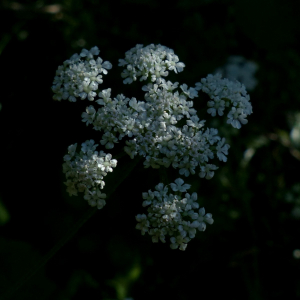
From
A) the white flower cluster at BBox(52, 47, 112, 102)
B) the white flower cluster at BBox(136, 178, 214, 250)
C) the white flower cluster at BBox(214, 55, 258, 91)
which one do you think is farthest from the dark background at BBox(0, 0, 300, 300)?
the white flower cluster at BBox(136, 178, 214, 250)

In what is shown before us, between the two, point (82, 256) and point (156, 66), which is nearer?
point (156, 66)

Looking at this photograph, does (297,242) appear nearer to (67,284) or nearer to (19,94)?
(67,284)

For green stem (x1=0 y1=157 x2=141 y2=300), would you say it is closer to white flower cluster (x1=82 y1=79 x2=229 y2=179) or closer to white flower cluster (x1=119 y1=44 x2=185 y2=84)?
white flower cluster (x1=82 y1=79 x2=229 y2=179)

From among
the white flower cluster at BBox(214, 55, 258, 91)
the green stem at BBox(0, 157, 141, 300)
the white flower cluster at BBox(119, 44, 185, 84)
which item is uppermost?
the white flower cluster at BBox(214, 55, 258, 91)

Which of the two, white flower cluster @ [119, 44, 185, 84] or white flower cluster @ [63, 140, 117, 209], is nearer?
white flower cluster @ [63, 140, 117, 209]

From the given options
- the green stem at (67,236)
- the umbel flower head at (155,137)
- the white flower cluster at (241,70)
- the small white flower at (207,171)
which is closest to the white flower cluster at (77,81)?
the umbel flower head at (155,137)

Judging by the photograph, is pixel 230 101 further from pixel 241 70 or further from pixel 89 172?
pixel 241 70

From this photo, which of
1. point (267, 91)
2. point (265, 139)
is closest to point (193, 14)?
point (267, 91)
